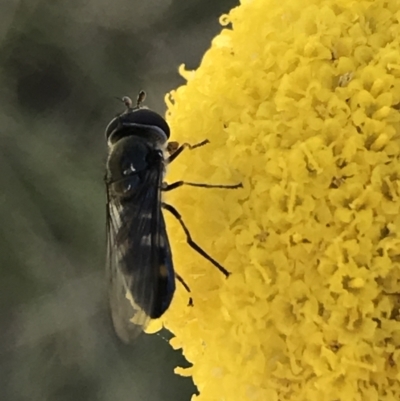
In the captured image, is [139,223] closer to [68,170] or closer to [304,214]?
A: [304,214]

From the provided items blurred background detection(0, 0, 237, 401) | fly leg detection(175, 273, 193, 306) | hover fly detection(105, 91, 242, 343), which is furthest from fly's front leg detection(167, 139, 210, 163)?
blurred background detection(0, 0, 237, 401)

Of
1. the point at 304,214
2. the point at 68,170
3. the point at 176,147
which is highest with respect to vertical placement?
the point at 68,170

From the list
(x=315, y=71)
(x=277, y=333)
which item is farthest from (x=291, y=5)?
(x=277, y=333)

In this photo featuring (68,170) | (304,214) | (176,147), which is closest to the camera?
(304,214)

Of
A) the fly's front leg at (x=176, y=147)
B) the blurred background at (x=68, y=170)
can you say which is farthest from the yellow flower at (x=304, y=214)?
the blurred background at (x=68, y=170)

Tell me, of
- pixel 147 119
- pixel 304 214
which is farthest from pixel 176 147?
pixel 304 214

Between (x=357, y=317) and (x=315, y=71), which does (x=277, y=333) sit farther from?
(x=315, y=71)
